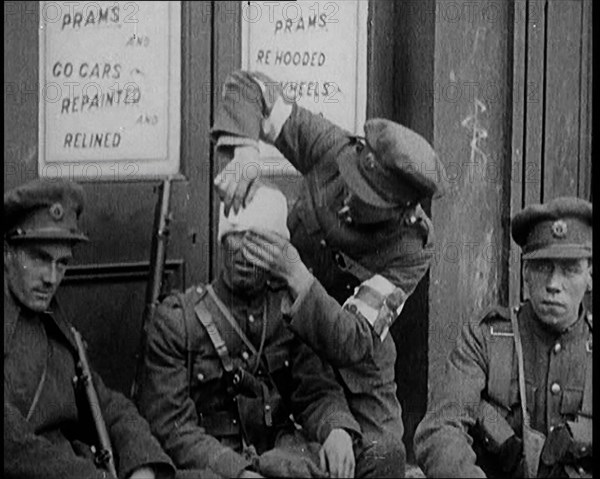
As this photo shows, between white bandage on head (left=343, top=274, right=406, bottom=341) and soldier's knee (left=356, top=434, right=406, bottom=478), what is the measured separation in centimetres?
23

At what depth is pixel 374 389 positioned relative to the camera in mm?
3062

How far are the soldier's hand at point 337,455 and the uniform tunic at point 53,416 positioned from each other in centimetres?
34

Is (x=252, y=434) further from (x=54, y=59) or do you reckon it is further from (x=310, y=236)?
(x=54, y=59)

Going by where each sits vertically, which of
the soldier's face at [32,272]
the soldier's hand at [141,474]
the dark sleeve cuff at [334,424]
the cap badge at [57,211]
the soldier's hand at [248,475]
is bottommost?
the soldier's hand at [248,475]

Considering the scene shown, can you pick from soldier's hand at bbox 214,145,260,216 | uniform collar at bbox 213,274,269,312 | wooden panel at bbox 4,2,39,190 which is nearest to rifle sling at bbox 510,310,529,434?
uniform collar at bbox 213,274,269,312

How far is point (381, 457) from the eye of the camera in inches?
119

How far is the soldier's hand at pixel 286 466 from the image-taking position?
9.65 feet

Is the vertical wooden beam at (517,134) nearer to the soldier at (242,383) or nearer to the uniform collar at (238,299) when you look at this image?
the soldier at (242,383)

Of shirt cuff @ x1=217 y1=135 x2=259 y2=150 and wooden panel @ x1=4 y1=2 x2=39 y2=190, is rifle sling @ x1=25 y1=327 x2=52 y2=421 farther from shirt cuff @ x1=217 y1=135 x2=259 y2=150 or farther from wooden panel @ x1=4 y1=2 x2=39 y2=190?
shirt cuff @ x1=217 y1=135 x2=259 y2=150

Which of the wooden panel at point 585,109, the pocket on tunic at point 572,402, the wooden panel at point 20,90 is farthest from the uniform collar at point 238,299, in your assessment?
the wooden panel at point 585,109

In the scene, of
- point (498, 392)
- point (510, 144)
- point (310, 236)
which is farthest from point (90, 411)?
point (510, 144)

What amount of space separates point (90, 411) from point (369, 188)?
29.7 inches

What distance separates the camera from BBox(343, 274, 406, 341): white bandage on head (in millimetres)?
2998

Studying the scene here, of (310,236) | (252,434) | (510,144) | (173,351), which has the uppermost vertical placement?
(510,144)
